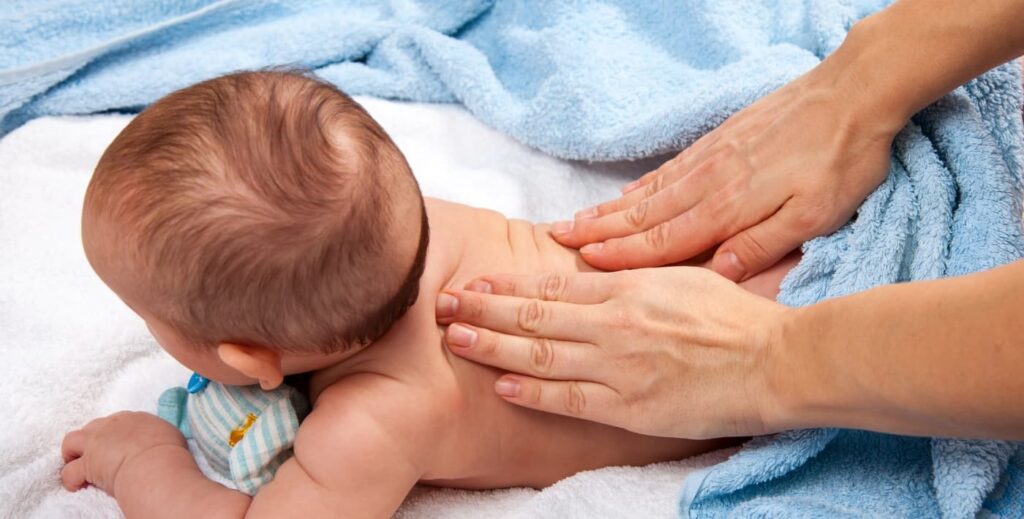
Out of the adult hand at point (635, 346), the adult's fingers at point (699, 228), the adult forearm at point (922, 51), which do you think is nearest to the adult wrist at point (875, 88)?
the adult forearm at point (922, 51)

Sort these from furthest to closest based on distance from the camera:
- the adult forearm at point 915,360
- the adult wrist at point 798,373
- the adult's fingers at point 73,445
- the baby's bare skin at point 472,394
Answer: the adult's fingers at point 73,445
the baby's bare skin at point 472,394
the adult wrist at point 798,373
the adult forearm at point 915,360

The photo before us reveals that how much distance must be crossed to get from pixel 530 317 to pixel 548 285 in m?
0.06

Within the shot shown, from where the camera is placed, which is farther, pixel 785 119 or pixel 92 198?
pixel 785 119

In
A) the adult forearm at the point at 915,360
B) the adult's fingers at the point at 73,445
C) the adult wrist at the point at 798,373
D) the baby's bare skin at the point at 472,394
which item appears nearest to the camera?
the adult forearm at the point at 915,360

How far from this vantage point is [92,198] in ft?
2.85

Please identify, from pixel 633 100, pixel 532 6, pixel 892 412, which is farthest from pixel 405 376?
pixel 532 6

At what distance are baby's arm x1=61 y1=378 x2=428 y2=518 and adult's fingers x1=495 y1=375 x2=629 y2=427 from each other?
4.5 inches

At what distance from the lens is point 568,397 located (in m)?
1.00

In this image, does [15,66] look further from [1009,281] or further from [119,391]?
[1009,281]

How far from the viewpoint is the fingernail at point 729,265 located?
3.59 feet

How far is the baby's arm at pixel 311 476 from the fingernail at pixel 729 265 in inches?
15.2

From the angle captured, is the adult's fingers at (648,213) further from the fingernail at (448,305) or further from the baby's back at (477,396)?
the fingernail at (448,305)

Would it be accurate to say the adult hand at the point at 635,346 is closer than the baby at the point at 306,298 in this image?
No

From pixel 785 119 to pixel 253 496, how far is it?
0.72 metres
